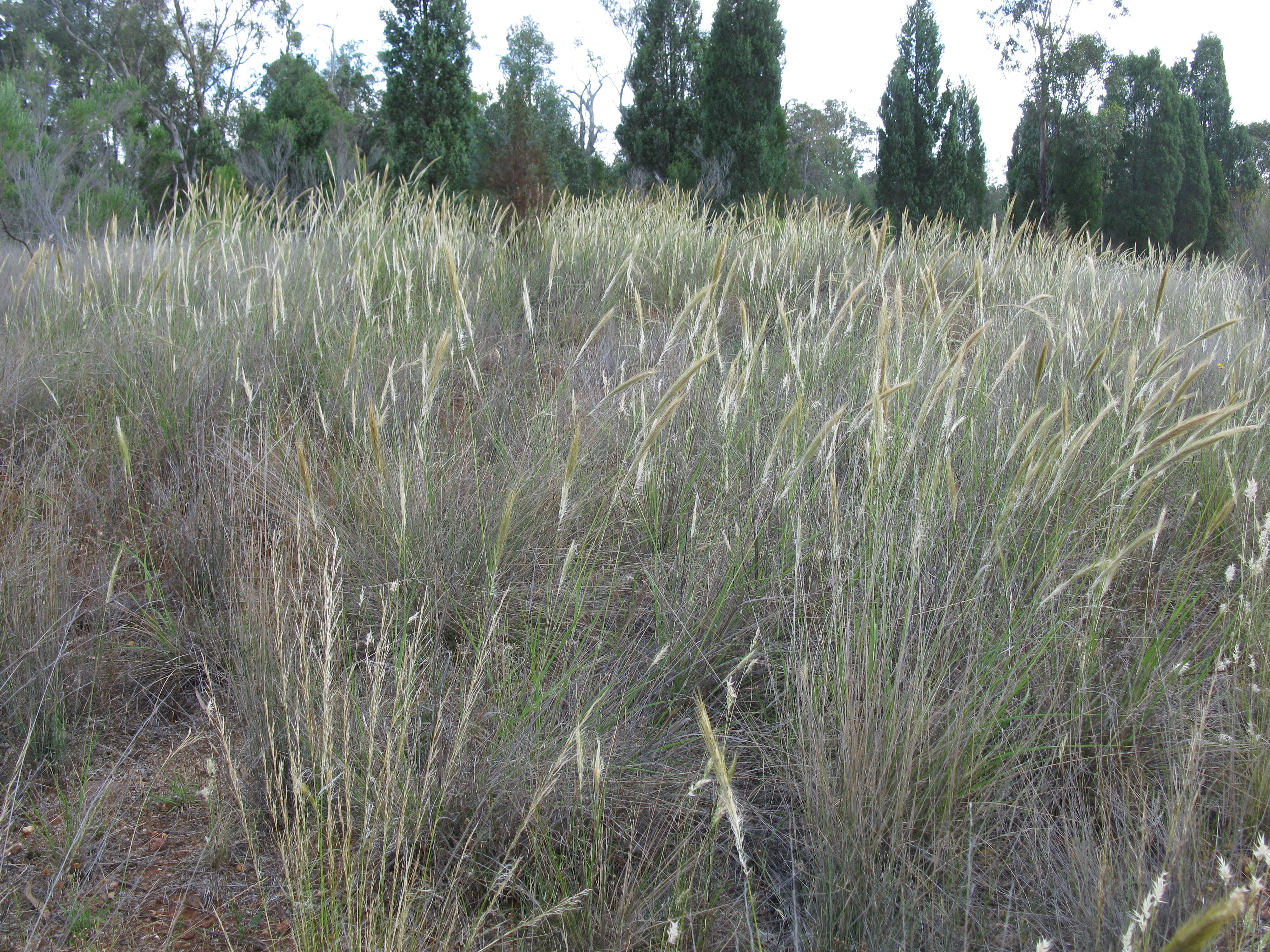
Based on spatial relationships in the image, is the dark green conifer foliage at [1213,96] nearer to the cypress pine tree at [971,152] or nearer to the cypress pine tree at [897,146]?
the cypress pine tree at [971,152]

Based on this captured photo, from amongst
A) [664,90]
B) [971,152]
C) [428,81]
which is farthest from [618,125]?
[971,152]

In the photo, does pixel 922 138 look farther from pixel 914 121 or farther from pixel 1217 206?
pixel 1217 206

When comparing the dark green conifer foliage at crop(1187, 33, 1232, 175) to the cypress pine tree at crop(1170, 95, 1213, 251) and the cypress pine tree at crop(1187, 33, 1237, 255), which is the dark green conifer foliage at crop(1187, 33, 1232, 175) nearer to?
the cypress pine tree at crop(1187, 33, 1237, 255)

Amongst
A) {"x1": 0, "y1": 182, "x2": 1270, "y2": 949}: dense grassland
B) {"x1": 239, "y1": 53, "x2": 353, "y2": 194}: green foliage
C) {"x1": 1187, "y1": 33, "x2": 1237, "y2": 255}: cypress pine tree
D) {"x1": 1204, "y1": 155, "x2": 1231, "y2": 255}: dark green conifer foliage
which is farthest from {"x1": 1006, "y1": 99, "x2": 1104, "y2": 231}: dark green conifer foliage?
{"x1": 0, "y1": 182, "x2": 1270, "y2": 949}: dense grassland

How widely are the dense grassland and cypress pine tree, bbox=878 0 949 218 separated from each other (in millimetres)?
17907

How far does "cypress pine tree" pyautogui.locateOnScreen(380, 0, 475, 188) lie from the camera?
1405 cm

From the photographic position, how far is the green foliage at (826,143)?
121ft

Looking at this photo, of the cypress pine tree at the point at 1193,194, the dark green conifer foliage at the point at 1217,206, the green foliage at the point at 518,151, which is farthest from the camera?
the dark green conifer foliage at the point at 1217,206

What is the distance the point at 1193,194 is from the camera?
2206cm

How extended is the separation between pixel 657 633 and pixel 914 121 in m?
20.7

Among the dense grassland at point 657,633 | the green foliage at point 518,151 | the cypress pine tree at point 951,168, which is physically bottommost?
the dense grassland at point 657,633

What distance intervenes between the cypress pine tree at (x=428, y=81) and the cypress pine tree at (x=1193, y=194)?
1929 cm

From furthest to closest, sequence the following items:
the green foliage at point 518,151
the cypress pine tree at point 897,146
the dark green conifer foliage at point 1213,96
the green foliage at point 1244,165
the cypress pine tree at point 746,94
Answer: the dark green conifer foliage at point 1213,96 → the green foliage at point 1244,165 → the cypress pine tree at point 897,146 → the cypress pine tree at point 746,94 → the green foliage at point 518,151

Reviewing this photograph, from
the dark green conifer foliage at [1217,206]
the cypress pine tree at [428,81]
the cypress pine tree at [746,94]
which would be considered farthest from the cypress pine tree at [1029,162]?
the cypress pine tree at [428,81]
